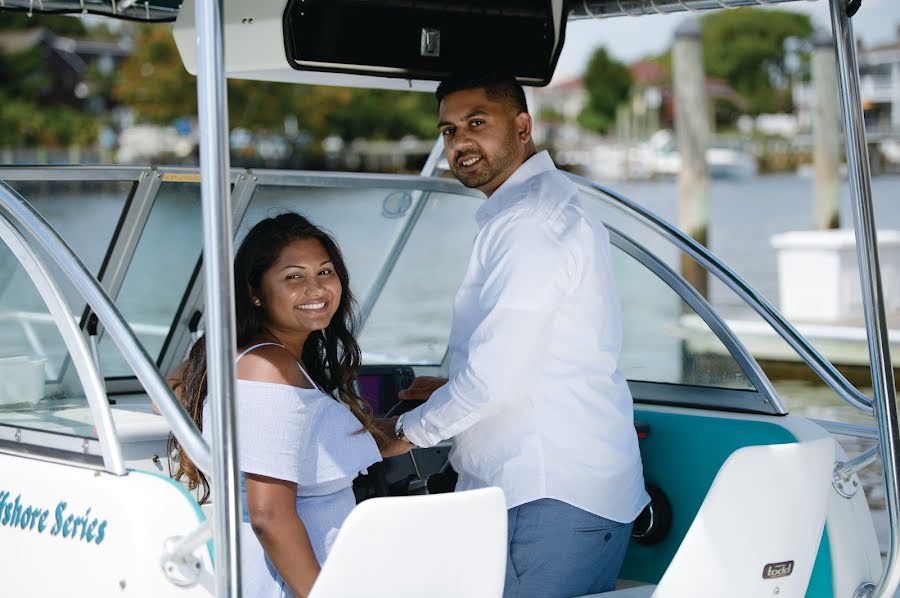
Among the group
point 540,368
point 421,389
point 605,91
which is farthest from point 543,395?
point 605,91

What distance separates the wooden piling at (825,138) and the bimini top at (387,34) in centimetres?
1135

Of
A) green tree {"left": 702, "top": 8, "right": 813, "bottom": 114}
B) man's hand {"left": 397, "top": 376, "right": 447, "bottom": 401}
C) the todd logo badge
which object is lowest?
the todd logo badge

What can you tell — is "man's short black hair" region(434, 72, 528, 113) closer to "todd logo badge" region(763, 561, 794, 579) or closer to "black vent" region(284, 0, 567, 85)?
"black vent" region(284, 0, 567, 85)

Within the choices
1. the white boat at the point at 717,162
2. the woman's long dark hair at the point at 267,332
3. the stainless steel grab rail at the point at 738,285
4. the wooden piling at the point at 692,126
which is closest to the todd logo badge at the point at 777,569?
the stainless steel grab rail at the point at 738,285

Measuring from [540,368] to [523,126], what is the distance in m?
0.67

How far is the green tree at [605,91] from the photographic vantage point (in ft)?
368

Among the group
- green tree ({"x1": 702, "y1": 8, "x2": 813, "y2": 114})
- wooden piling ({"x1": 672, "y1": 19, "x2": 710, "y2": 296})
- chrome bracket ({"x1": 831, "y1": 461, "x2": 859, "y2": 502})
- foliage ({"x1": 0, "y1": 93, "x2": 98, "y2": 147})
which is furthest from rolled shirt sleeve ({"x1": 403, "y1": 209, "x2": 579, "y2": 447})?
green tree ({"x1": 702, "y1": 8, "x2": 813, "y2": 114})

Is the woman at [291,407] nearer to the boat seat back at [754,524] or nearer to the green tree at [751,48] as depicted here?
the boat seat back at [754,524]

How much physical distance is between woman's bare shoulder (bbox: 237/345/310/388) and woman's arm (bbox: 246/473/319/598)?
0.71ft

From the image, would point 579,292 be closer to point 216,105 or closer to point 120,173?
point 216,105

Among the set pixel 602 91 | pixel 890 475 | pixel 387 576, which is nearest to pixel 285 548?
pixel 387 576

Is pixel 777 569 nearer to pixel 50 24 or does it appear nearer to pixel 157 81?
pixel 157 81

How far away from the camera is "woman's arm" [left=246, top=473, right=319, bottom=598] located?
255 centimetres

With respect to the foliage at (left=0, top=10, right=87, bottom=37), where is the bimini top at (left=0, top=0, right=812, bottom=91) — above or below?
below
